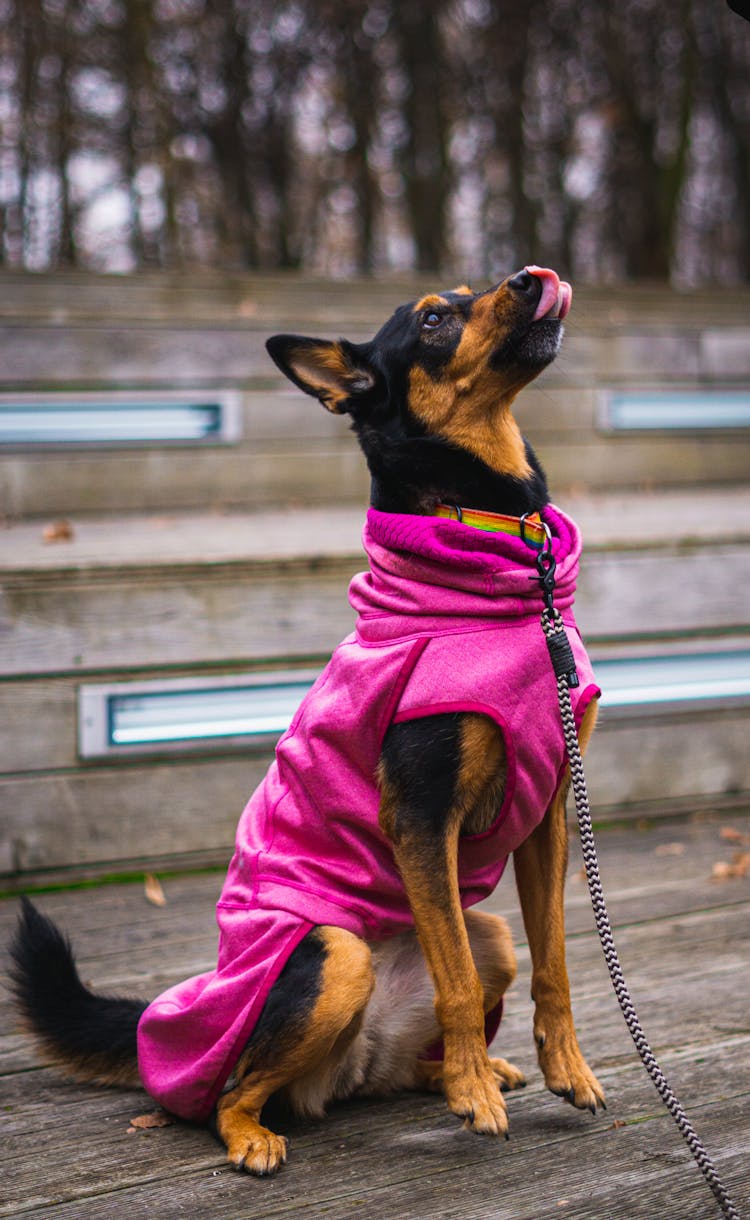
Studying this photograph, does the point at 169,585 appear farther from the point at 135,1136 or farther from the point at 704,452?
the point at 704,452

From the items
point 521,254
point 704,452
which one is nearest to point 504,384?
point 704,452

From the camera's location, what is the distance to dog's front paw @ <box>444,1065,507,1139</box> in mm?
1937

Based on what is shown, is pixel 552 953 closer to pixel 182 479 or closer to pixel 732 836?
pixel 732 836

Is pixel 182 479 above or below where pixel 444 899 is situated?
above

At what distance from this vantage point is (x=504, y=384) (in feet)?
7.22

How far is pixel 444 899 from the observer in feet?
6.54

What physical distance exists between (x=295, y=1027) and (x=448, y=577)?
815mm

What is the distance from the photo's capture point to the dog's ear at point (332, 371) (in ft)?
7.47

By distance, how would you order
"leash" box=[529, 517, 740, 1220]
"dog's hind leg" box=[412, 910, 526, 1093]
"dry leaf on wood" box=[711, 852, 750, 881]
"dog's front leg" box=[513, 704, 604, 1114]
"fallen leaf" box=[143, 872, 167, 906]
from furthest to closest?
"dry leaf on wood" box=[711, 852, 750, 881], "fallen leaf" box=[143, 872, 167, 906], "dog's hind leg" box=[412, 910, 526, 1093], "dog's front leg" box=[513, 704, 604, 1114], "leash" box=[529, 517, 740, 1220]

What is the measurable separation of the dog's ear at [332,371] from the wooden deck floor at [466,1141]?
138 centimetres

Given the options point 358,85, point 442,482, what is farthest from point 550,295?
point 358,85

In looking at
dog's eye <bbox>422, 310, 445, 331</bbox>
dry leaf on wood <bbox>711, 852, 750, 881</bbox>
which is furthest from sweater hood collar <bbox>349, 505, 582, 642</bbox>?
dry leaf on wood <bbox>711, 852, 750, 881</bbox>

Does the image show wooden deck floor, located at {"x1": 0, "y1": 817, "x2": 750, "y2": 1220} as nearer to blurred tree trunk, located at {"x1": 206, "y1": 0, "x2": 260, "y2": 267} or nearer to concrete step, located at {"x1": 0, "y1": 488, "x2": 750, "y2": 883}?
concrete step, located at {"x1": 0, "y1": 488, "x2": 750, "y2": 883}

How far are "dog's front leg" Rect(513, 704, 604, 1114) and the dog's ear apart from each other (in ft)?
2.48
